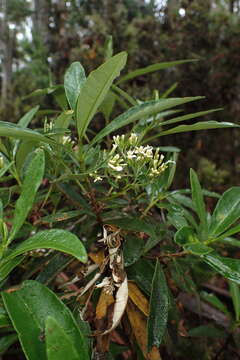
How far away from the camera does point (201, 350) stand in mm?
735

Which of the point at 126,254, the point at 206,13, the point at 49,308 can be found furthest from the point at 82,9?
the point at 49,308

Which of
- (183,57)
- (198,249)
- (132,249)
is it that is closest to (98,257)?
(132,249)

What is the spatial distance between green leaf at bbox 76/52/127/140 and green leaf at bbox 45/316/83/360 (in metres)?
0.24

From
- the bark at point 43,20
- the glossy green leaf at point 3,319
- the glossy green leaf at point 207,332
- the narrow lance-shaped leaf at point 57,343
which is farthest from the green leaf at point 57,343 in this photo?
the bark at point 43,20

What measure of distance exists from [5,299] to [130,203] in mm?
294

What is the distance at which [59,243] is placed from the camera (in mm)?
330

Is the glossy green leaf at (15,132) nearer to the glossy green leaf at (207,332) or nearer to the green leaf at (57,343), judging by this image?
the green leaf at (57,343)

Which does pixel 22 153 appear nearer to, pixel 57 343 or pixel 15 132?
pixel 15 132

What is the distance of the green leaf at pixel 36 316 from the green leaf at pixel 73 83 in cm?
23

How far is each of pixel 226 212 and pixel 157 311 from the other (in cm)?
16

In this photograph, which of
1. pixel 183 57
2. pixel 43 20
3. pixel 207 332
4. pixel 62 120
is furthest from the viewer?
pixel 43 20

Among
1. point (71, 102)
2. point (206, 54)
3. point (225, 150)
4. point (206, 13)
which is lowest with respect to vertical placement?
point (225, 150)

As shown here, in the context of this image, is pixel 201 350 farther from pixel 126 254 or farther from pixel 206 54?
pixel 206 54

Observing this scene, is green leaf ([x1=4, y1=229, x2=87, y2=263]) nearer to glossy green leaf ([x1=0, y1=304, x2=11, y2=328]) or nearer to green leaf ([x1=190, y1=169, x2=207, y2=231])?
glossy green leaf ([x1=0, y1=304, x2=11, y2=328])
